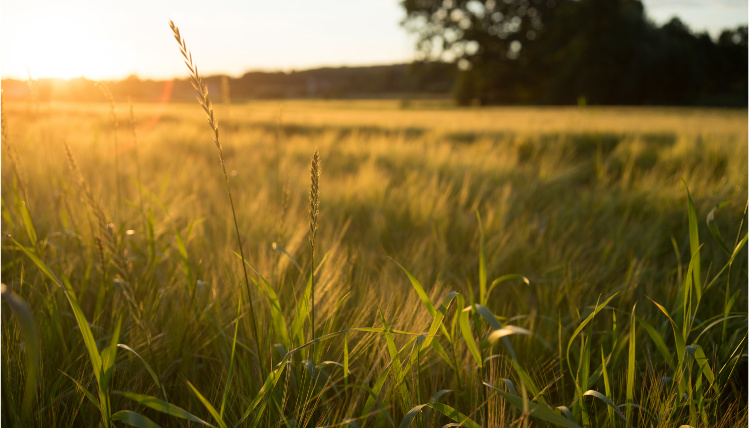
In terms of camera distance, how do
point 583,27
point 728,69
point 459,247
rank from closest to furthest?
point 459,247
point 583,27
point 728,69

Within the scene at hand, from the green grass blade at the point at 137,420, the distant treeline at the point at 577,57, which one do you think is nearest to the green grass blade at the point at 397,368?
the green grass blade at the point at 137,420

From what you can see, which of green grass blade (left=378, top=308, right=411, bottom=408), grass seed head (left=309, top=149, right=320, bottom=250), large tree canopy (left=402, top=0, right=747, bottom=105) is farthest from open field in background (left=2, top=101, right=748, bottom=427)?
large tree canopy (left=402, top=0, right=747, bottom=105)

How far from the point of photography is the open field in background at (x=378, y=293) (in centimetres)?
79

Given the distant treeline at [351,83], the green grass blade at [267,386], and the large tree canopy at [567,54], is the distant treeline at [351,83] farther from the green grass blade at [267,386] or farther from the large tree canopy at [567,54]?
the green grass blade at [267,386]

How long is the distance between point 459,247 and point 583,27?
26615 mm

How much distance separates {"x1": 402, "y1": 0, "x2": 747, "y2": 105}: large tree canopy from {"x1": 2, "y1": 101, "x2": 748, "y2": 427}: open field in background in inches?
914

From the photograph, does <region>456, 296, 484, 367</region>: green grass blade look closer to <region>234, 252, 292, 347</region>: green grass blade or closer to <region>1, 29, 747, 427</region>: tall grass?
<region>1, 29, 747, 427</region>: tall grass

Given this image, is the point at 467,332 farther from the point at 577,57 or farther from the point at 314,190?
the point at 577,57

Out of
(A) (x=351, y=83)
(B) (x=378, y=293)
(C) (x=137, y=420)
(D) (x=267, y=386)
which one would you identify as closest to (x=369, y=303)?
(B) (x=378, y=293)

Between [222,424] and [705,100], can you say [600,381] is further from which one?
[705,100]

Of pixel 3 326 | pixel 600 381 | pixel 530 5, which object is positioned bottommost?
pixel 600 381

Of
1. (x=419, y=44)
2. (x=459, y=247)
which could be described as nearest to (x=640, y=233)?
(x=459, y=247)

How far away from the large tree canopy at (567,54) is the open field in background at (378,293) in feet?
76.1

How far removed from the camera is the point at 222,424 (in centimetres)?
63
